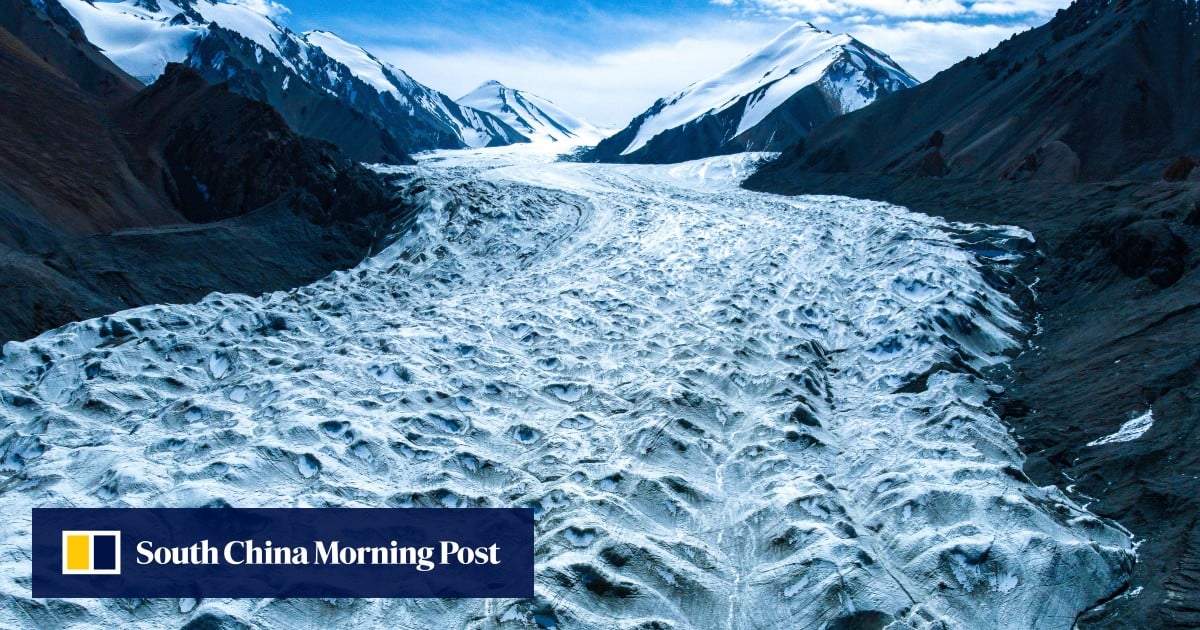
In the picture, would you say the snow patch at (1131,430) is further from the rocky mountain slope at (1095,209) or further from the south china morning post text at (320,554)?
the south china morning post text at (320,554)

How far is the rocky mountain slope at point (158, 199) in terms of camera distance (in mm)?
12969

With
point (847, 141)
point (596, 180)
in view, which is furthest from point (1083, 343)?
point (847, 141)

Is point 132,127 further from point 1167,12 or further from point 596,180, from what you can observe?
point 1167,12

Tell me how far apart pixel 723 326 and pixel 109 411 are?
30.3 ft

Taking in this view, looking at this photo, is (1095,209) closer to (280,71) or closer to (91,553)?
(91,553)

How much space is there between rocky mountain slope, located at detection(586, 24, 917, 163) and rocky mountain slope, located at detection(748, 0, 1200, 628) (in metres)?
31.4

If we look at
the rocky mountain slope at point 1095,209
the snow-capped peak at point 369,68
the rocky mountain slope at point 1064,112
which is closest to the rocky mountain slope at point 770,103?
the rocky mountain slope at point 1064,112

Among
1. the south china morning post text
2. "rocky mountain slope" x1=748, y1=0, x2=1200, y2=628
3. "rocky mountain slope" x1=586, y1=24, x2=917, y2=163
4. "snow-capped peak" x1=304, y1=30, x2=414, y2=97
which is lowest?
the south china morning post text

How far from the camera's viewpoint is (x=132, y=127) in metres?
22.5

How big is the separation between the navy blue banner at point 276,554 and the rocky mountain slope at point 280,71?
28638 millimetres

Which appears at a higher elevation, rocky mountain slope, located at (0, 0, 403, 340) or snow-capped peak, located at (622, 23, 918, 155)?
snow-capped peak, located at (622, 23, 918, 155)

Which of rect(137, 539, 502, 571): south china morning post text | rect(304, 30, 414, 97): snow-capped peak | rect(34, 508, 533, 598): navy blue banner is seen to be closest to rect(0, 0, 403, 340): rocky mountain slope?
rect(34, 508, 533, 598): navy blue banner

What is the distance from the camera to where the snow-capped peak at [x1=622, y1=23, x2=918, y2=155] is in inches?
3494

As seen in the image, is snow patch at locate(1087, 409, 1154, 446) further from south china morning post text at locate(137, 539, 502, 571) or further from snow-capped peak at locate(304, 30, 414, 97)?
snow-capped peak at locate(304, 30, 414, 97)
